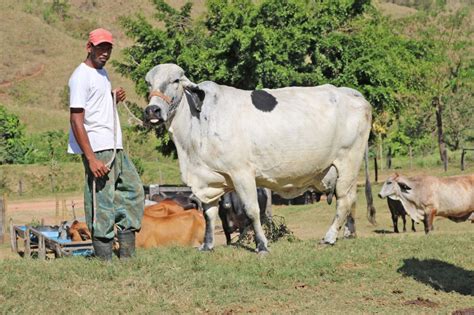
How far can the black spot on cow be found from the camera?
10102 mm

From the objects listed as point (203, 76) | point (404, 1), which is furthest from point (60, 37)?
point (404, 1)

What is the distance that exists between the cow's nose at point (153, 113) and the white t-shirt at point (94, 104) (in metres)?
0.63

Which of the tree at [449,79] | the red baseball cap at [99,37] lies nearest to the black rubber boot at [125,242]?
the red baseball cap at [99,37]

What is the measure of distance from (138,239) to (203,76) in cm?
1617

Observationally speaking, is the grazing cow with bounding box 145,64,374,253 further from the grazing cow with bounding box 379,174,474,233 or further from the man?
the grazing cow with bounding box 379,174,474,233

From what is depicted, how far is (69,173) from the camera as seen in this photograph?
1715 inches

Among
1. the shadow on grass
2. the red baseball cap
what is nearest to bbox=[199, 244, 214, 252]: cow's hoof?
the shadow on grass

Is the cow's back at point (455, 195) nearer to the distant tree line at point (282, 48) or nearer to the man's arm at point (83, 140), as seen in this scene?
the distant tree line at point (282, 48)

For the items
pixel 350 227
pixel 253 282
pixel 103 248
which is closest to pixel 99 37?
pixel 103 248

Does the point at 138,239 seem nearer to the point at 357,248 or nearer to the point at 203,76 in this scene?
the point at 357,248

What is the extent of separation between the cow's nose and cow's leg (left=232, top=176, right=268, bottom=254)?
3.76 feet

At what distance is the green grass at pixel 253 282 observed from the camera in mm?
7430

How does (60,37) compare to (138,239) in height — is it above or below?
above

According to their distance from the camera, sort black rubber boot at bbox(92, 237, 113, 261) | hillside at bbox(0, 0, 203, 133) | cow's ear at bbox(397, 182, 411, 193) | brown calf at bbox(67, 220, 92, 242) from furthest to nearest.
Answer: hillside at bbox(0, 0, 203, 133) → cow's ear at bbox(397, 182, 411, 193) → brown calf at bbox(67, 220, 92, 242) → black rubber boot at bbox(92, 237, 113, 261)
